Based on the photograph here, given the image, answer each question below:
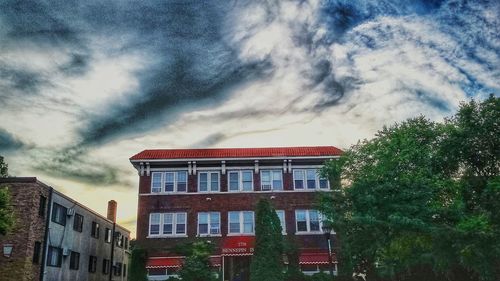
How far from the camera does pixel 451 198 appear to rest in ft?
87.2

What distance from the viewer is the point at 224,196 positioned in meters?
37.1

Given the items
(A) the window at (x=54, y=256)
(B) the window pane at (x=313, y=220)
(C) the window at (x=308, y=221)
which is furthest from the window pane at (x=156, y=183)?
(B) the window pane at (x=313, y=220)

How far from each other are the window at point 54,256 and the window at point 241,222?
13.5m

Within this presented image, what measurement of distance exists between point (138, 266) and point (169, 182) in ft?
24.8

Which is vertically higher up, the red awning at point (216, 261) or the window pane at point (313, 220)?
the window pane at point (313, 220)

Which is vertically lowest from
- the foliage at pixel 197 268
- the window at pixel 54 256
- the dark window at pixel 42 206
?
the foliage at pixel 197 268

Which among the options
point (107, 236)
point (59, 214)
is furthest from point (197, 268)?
point (107, 236)

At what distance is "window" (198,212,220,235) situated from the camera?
→ 3609cm

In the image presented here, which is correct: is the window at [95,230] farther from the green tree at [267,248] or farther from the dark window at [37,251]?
the green tree at [267,248]

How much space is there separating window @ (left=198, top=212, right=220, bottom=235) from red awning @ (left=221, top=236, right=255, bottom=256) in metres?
1.88

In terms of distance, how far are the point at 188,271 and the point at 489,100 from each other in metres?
22.3

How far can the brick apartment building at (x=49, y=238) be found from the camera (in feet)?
89.4

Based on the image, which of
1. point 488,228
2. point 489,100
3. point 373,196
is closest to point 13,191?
point 373,196

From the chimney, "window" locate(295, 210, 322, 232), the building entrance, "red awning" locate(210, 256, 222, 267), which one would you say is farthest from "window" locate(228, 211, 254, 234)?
the chimney
